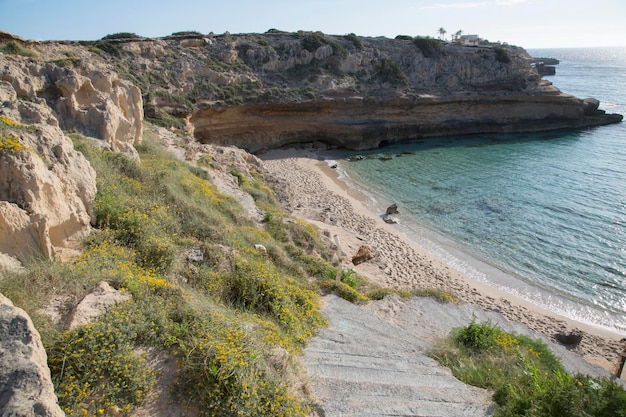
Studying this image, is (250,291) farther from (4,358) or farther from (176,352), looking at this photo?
(4,358)

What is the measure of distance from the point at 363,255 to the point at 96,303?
479 inches

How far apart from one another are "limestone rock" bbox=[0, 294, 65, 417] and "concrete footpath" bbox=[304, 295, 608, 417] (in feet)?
10.4

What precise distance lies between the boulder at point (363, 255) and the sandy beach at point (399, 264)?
0.21 metres

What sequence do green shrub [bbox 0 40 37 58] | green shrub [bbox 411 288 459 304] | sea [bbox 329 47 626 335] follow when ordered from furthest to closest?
1. sea [bbox 329 47 626 335]
2. green shrub [bbox 0 40 37 58]
3. green shrub [bbox 411 288 459 304]

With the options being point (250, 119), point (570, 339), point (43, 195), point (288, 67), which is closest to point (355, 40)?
point (288, 67)

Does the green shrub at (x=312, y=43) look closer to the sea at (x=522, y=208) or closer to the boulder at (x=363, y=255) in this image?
the sea at (x=522, y=208)

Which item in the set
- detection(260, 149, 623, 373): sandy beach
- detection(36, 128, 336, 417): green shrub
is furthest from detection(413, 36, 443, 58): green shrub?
detection(36, 128, 336, 417): green shrub

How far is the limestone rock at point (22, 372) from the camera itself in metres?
3.06

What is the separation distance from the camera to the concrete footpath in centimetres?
547

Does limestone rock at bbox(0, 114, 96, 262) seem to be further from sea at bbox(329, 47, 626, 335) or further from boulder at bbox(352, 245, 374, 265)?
Result: sea at bbox(329, 47, 626, 335)

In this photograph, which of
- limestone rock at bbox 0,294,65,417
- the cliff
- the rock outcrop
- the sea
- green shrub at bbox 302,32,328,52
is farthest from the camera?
green shrub at bbox 302,32,328,52

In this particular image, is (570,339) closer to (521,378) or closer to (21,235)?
(521,378)

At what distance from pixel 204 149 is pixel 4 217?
17148 mm

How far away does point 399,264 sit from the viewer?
16.5 meters
